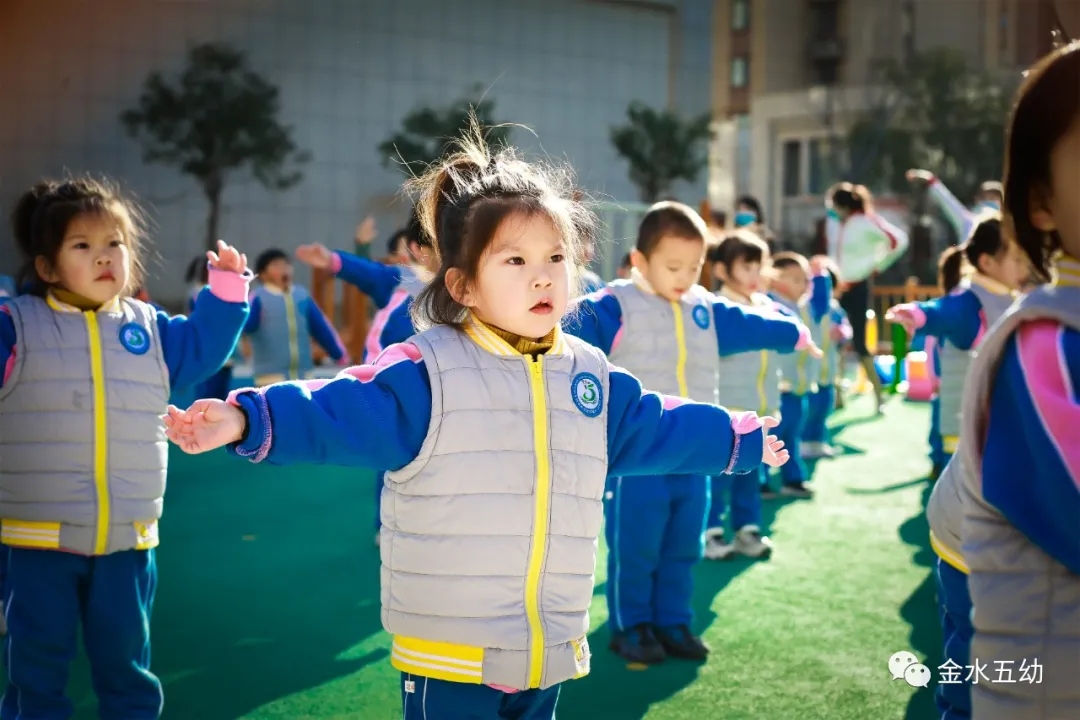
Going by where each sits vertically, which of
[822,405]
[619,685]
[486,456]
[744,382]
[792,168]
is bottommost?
[619,685]

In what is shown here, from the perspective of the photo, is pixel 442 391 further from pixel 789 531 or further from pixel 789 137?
pixel 789 137

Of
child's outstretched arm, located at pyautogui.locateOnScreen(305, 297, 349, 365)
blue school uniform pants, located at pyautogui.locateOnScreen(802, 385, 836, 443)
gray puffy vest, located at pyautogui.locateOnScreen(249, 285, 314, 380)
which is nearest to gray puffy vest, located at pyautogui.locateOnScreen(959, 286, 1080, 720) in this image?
child's outstretched arm, located at pyautogui.locateOnScreen(305, 297, 349, 365)

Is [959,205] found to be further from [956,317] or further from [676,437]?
[676,437]

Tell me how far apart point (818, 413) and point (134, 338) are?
6561 millimetres

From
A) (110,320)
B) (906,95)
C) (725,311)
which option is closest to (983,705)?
(110,320)

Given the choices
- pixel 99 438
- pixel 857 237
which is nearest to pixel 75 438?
pixel 99 438

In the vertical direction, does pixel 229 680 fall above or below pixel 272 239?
below

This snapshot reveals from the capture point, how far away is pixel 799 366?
317 inches

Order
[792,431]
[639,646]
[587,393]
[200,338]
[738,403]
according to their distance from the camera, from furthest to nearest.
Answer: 1. [792,431]
2. [738,403]
3. [639,646]
4. [200,338]
5. [587,393]

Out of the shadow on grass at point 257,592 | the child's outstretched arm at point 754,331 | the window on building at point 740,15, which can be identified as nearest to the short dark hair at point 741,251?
the child's outstretched arm at point 754,331

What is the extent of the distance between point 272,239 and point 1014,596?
21.9m

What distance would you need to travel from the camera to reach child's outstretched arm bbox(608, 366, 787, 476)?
267cm

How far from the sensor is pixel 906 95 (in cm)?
2609

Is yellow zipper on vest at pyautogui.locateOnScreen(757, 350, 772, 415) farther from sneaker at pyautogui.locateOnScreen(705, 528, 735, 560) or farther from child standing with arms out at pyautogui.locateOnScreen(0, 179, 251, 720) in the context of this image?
child standing with arms out at pyautogui.locateOnScreen(0, 179, 251, 720)
